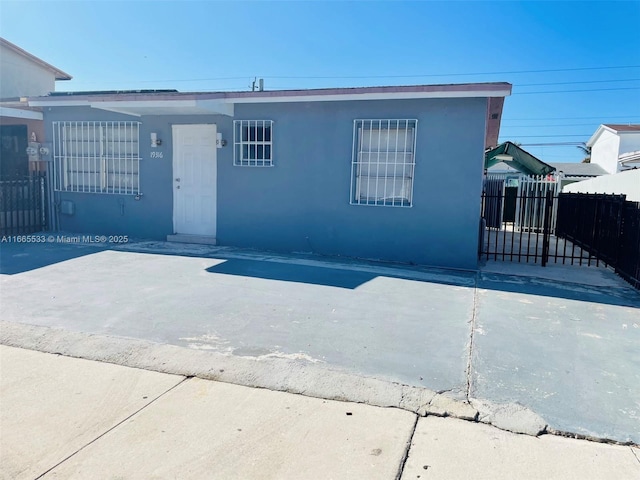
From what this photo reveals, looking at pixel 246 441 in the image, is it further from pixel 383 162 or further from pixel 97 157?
pixel 97 157

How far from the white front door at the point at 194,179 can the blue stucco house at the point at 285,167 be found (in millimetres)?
25

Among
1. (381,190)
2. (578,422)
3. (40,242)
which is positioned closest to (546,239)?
(381,190)

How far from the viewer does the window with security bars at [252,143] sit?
970cm

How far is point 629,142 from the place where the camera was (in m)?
31.2

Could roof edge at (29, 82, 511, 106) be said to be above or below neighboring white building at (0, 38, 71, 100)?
below

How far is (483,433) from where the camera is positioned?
10.4ft

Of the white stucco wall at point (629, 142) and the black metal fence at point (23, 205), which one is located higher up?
the white stucco wall at point (629, 142)

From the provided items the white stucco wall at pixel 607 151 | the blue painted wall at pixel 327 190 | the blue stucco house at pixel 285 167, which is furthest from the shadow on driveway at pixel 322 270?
the white stucco wall at pixel 607 151

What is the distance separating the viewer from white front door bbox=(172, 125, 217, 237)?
406 inches

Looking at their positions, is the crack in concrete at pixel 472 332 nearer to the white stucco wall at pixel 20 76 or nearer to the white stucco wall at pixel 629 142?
the white stucco wall at pixel 20 76

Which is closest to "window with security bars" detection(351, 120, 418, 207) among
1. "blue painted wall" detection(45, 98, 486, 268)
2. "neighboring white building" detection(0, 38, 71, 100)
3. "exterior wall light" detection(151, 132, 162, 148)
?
"blue painted wall" detection(45, 98, 486, 268)

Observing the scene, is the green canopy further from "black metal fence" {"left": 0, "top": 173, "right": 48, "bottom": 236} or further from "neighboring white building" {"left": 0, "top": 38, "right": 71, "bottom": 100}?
"neighboring white building" {"left": 0, "top": 38, "right": 71, "bottom": 100}

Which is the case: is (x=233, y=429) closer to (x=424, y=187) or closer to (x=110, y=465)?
(x=110, y=465)

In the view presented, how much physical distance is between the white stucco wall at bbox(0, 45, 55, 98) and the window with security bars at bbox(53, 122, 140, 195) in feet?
27.2
